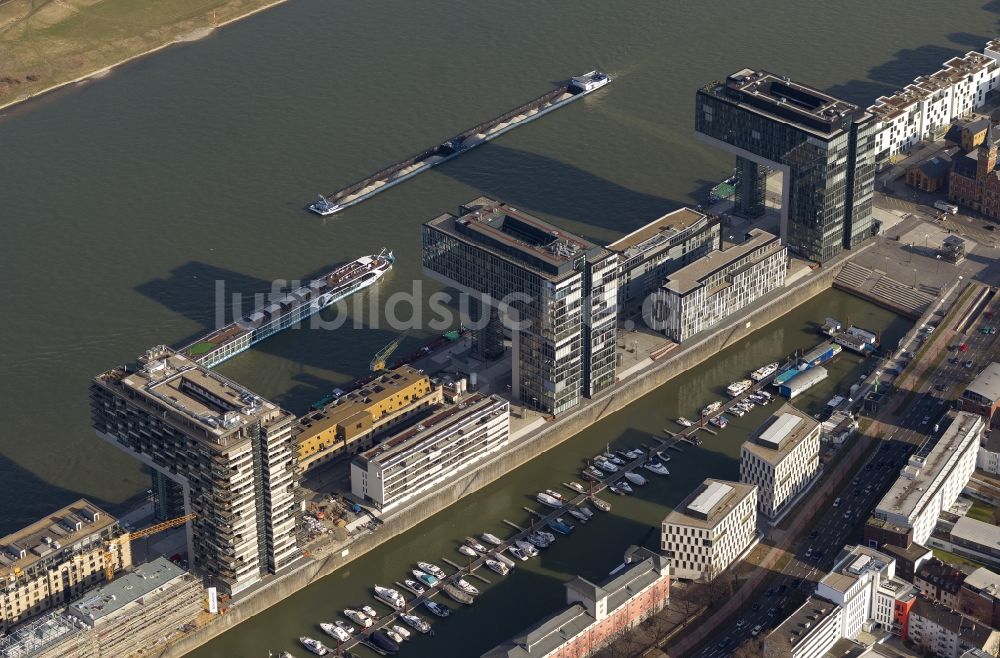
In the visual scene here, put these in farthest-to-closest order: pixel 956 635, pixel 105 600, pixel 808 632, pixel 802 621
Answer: pixel 105 600 → pixel 956 635 → pixel 802 621 → pixel 808 632

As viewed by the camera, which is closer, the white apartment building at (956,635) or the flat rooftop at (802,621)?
the flat rooftop at (802,621)

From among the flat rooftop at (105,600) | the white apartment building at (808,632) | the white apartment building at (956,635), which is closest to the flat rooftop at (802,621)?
the white apartment building at (808,632)

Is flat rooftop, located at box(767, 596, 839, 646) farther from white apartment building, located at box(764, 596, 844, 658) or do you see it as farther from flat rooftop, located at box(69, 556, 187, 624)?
flat rooftop, located at box(69, 556, 187, 624)

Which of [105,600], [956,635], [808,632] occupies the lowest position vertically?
[956,635]

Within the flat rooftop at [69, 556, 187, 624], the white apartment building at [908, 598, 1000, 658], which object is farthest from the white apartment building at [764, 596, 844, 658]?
the flat rooftop at [69, 556, 187, 624]

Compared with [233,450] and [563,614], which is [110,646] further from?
[563,614]

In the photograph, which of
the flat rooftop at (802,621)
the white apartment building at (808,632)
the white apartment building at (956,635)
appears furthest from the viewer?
the white apartment building at (956,635)

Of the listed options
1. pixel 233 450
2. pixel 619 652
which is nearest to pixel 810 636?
pixel 619 652

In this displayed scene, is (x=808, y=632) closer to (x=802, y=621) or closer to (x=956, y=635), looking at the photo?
(x=802, y=621)

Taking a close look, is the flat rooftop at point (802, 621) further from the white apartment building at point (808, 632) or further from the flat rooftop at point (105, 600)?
the flat rooftop at point (105, 600)

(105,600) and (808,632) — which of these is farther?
(105,600)

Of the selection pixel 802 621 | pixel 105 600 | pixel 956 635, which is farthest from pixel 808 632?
pixel 105 600

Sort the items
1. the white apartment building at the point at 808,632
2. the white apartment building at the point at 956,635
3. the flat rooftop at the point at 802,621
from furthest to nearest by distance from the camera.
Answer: the white apartment building at the point at 956,635
the flat rooftop at the point at 802,621
the white apartment building at the point at 808,632

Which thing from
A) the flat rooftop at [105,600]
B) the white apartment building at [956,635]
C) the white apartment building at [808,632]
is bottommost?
the white apartment building at [956,635]
